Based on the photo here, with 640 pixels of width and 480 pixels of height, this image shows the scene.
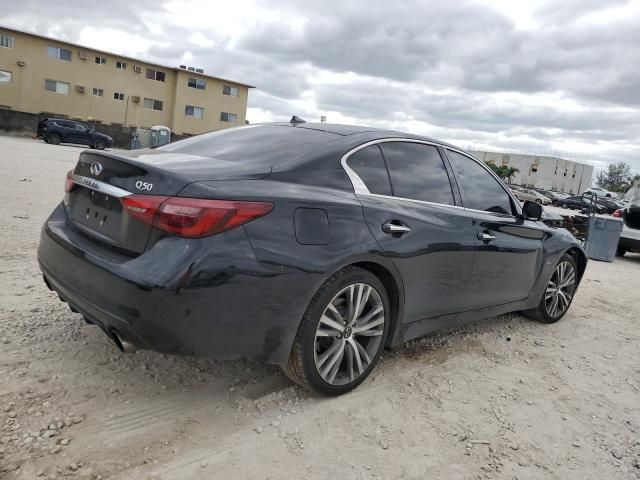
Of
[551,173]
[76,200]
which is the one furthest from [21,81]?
[551,173]

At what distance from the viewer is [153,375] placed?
9.95 feet

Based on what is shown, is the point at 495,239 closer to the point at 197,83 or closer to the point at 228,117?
the point at 197,83

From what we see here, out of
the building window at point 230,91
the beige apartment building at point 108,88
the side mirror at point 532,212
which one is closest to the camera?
the side mirror at point 532,212

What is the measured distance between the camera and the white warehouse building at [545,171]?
10394 centimetres

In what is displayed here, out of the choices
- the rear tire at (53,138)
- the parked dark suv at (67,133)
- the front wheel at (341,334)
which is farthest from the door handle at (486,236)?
the rear tire at (53,138)

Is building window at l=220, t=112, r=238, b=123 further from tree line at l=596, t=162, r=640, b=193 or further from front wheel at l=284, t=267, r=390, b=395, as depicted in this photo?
Answer: tree line at l=596, t=162, r=640, b=193

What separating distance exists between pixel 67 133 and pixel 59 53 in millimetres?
A: 13411

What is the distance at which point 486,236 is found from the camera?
3787 mm

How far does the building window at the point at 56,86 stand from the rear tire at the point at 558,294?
43.0m

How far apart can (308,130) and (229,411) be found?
70.7 inches

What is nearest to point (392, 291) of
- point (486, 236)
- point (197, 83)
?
point (486, 236)

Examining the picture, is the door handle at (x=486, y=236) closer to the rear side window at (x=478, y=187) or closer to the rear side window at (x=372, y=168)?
the rear side window at (x=478, y=187)

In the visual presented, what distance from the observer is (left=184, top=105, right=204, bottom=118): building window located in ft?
150

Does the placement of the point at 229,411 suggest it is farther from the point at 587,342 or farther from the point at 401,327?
the point at 587,342
